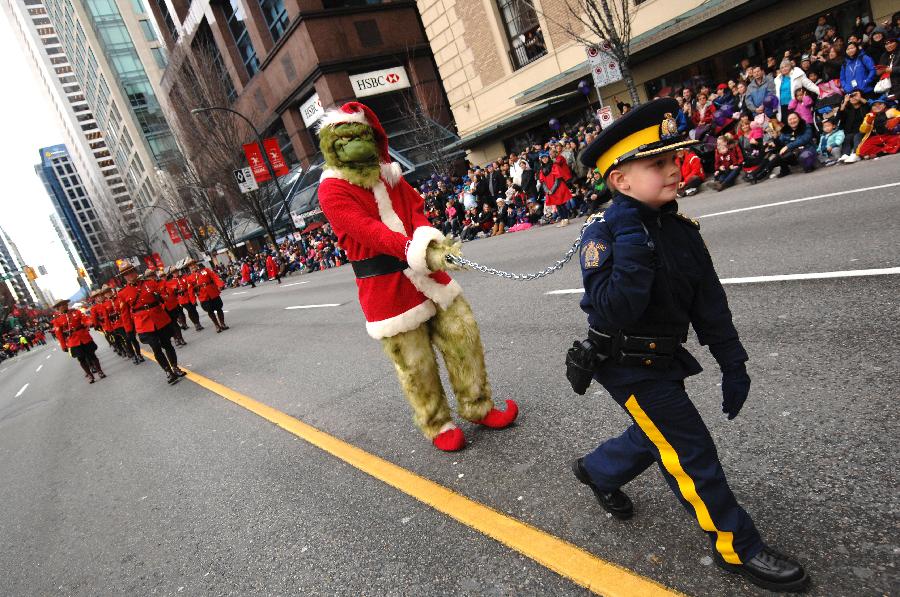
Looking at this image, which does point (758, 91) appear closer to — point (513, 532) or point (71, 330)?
point (513, 532)

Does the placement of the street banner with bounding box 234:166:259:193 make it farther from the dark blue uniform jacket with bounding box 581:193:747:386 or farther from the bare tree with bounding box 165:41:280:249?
the dark blue uniform jacket with bounding box 581:193:747:386

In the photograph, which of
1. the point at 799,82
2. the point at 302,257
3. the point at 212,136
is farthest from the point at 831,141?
the point at 212,136

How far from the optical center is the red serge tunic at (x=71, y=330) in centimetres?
1274

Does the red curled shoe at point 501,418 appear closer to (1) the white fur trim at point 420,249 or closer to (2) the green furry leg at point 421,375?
(2) the green furry leg at point 421,375

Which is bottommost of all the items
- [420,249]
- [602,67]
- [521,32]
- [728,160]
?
[728,160]

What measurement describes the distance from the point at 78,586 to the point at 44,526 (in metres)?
1.63

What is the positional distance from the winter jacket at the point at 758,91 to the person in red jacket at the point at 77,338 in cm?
1600

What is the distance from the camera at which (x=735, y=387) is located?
1.90 metres

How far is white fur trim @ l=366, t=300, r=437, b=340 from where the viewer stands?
3.22 metres

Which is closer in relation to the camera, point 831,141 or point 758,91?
point 831,141

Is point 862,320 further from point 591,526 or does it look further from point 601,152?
point 601,152

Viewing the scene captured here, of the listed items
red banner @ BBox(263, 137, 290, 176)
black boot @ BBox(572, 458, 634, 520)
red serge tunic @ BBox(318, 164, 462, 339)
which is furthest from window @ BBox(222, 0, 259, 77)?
black boot @ BBox(572, 458, 634, 520)

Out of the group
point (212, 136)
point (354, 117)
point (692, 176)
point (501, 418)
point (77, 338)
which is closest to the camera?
point (354, 117)

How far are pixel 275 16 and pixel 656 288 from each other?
33.7 meters
